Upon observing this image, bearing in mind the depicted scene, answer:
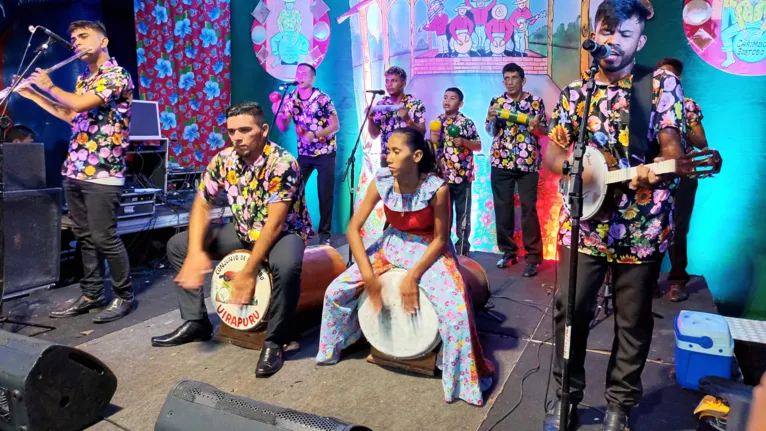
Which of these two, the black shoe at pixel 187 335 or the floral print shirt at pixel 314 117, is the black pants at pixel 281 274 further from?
the floral print shirt at pixel 314 117

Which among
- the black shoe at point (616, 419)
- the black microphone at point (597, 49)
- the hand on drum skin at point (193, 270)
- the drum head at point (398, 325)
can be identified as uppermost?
the black microphone at point (597, 49)

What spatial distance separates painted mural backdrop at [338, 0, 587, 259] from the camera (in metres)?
5.84

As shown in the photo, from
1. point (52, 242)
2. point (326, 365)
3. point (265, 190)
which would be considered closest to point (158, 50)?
point (52, 242)

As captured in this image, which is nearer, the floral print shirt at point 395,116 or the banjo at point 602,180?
the banjo at point 602,180

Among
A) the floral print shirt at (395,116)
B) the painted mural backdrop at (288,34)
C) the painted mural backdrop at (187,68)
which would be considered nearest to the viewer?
the floral print shirt at (395,116)

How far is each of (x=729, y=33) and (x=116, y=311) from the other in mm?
5608

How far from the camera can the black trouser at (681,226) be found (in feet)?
15.4

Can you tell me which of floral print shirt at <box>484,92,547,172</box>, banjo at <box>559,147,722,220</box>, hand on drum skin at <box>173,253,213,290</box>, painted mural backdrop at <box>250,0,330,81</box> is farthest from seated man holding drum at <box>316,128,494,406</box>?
painted mural backdrop at <box>250,0,330,81</box>

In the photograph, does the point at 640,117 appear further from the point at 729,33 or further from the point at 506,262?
the point at 729,33

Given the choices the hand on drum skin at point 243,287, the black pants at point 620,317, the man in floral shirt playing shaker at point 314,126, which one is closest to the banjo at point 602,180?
the black pants at point 620,317

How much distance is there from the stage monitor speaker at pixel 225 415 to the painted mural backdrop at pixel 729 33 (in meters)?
A: 5.08

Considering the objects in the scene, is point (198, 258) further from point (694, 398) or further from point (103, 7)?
point (103, 7)

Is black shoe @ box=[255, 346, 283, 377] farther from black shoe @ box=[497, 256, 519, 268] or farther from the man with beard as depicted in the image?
black shoe @ box=[497, 256, 519, 268]

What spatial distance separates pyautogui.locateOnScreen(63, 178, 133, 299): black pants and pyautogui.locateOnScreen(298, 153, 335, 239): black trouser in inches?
105
